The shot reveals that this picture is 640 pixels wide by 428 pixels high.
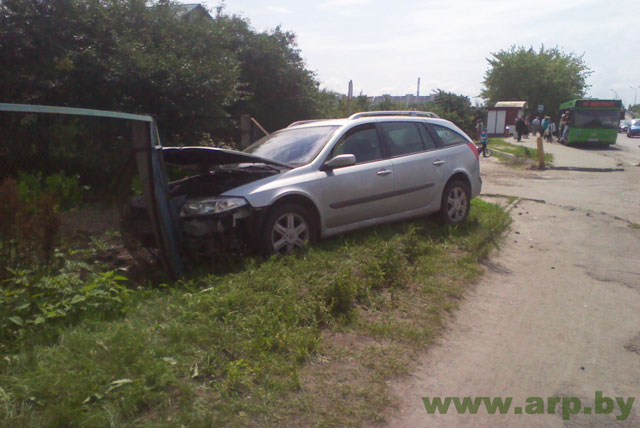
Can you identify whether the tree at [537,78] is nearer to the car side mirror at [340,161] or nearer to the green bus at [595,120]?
the green bus at [595,120]

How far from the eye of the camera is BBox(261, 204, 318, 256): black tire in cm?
548

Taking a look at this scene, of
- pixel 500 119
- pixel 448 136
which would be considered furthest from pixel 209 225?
→ pixel 500 119

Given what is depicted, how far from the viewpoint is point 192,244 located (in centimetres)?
523

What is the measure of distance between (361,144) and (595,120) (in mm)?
26542

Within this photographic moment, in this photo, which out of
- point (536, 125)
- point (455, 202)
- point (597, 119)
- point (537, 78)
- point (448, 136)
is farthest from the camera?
point (537, 78)

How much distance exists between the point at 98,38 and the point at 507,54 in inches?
2509

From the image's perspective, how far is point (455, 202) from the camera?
775cm

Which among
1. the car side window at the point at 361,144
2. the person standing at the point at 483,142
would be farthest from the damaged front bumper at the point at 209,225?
the person standing at the point at 483,142

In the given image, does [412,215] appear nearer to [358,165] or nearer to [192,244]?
[358,165]

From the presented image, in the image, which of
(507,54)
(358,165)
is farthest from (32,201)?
(507,54)

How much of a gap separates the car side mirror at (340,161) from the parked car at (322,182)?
1 centimetres

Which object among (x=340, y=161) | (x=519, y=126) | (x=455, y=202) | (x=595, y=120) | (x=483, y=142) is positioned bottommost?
(x=455, y=202)

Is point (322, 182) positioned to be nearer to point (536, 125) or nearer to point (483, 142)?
point (483, 142)

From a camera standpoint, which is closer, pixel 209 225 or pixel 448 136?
pixel 209 225
